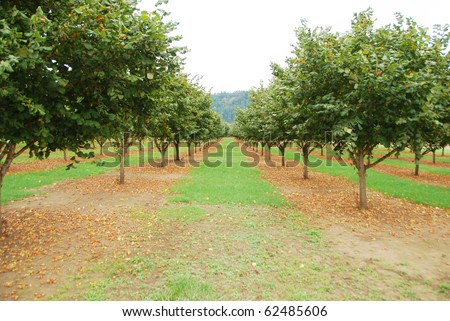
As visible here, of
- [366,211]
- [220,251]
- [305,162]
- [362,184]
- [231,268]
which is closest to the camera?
[231,268]

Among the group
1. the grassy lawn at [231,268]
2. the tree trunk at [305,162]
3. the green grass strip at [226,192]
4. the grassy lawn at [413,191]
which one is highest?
the tree trunk at [305,162]

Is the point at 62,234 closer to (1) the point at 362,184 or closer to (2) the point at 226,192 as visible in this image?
(2) the point at 226,192

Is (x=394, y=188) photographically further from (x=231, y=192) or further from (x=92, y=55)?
(x=92, y=55)

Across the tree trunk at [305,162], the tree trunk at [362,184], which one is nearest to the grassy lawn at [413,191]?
the tree trunk at [305,162]

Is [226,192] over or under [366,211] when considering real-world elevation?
over

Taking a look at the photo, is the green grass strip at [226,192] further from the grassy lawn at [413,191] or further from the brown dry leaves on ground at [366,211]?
the grassy lawn at [413,191]

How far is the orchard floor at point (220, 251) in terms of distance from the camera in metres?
4.93

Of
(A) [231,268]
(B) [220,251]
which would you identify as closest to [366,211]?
(B) [220,251]

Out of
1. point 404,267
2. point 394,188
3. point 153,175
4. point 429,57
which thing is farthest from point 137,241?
point 394,188

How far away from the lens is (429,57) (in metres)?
9.26

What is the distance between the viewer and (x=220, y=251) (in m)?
6.60

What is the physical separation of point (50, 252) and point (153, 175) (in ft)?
40.0

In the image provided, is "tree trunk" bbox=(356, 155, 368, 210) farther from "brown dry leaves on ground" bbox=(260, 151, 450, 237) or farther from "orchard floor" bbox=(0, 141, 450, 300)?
"orchard floor" bbox=(0, 141, 450, 300)

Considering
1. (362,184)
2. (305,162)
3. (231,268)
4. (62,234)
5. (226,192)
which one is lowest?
(231,268)
